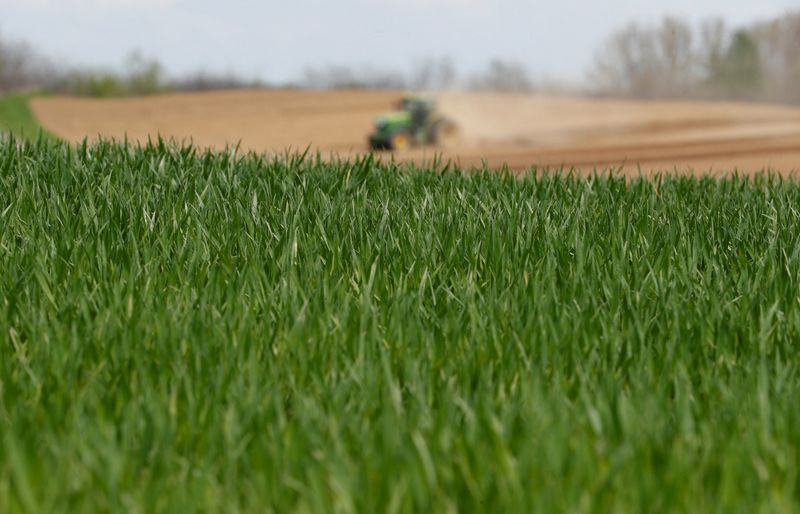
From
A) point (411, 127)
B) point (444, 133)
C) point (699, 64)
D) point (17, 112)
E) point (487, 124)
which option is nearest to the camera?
point (411, 127)

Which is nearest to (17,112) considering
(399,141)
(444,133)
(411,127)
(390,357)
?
(444,133)

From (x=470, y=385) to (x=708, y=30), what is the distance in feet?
146

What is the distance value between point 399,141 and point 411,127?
1.53 feet

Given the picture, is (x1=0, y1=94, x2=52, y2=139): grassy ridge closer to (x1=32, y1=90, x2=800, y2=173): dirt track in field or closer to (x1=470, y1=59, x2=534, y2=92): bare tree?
(x1=32, y1=90, x2=800, y2=173): dirt track in field

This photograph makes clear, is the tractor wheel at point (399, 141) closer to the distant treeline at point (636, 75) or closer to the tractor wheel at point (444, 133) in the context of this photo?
the tractor wheel at point (444, 133)

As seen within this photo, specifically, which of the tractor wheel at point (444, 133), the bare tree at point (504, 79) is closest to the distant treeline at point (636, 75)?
the bare tree at point (504, 79)

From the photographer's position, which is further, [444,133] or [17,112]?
[17,112]

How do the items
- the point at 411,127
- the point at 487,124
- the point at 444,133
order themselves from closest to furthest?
the point at 411,127 → the point at 444,133 → the point at 487,124

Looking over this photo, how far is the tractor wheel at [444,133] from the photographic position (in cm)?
1917

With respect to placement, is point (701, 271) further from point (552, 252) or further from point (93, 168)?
point (93, 168)

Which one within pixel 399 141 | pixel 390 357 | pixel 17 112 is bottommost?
pixel 399 141

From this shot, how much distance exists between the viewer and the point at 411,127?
18.8 meters

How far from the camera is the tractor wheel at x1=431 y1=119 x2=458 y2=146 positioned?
1917cm

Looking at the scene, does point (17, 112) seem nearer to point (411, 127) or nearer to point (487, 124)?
point (487, 124)
